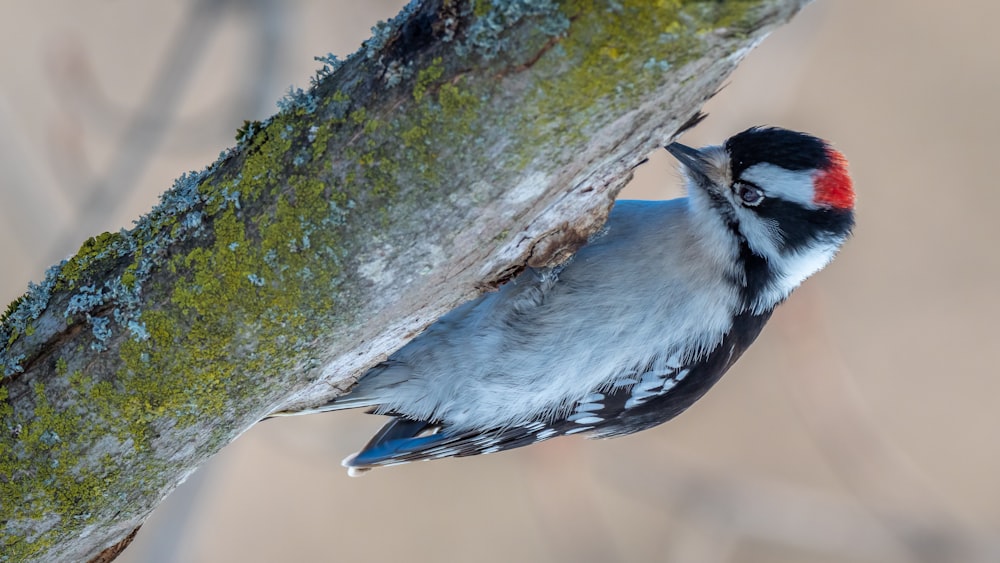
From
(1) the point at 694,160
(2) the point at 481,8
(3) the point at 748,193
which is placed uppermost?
(2) the point at 481,8

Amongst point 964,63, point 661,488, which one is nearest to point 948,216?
point 964,63

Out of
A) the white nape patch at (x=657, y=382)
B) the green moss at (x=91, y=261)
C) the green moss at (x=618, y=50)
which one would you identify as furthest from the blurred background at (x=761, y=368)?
the green moss at (x=618, y=50)

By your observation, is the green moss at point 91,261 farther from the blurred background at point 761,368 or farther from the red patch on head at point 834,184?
the blurred background at point 761,368

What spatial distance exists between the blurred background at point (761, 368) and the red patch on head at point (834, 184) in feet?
5.66

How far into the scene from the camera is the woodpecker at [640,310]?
2.59 metres

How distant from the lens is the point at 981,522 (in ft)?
20.4

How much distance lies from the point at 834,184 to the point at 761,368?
A: 4484 millimetres

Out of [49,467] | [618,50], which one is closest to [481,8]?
[618,50]

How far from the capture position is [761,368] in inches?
266

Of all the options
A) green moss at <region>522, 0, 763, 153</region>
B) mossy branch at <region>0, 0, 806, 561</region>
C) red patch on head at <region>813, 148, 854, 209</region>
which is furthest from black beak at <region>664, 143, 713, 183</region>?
green moss at <region>522, 0, 763, 153</region>

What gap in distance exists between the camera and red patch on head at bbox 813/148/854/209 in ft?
8.24

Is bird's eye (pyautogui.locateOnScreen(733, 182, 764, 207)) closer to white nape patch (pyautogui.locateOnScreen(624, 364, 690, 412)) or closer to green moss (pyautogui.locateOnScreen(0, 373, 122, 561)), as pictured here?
white nape patch (pyautogui.locateOnScreen(624, 364, 690, 412))

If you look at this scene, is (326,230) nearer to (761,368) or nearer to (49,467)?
(49,467)

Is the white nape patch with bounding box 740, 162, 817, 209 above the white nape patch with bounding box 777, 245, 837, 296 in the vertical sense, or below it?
above
